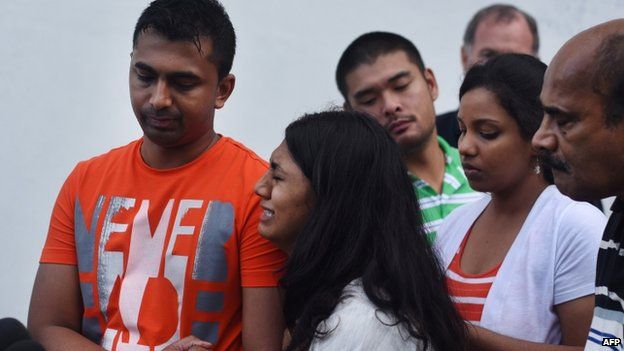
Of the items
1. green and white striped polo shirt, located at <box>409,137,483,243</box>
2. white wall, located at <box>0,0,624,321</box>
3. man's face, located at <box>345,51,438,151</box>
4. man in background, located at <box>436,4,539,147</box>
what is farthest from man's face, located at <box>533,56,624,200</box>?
man in background, located at <box>436,4,539,147</box>

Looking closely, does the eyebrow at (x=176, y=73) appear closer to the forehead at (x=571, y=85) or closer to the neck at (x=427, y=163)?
the forehead at (x=571, y=85)

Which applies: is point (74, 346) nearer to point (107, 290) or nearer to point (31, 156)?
point (107, 290)

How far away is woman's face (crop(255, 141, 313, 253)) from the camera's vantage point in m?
2.56

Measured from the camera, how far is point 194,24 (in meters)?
2.80

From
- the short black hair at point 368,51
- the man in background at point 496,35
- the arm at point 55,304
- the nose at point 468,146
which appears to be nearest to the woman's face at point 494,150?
the nose at point 468,146

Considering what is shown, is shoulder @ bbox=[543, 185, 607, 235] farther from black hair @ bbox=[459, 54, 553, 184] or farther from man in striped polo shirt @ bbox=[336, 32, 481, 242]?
man in striped polo shirt @ bbox=[336, 32, 481, 242]

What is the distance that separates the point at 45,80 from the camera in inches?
150

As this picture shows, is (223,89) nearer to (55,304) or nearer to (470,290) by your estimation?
(55,304)

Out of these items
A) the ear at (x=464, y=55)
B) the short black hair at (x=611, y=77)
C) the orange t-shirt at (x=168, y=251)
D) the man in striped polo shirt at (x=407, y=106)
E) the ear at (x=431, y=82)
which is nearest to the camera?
the short black hair at (x=611, y=77)

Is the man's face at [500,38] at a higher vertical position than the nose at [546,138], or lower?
lower

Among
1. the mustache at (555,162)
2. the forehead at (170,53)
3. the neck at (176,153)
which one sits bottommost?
the mustache at (555,162)

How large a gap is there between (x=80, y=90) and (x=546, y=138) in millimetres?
2097

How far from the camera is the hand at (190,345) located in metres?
2.50

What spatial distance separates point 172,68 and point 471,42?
209 centimetres
